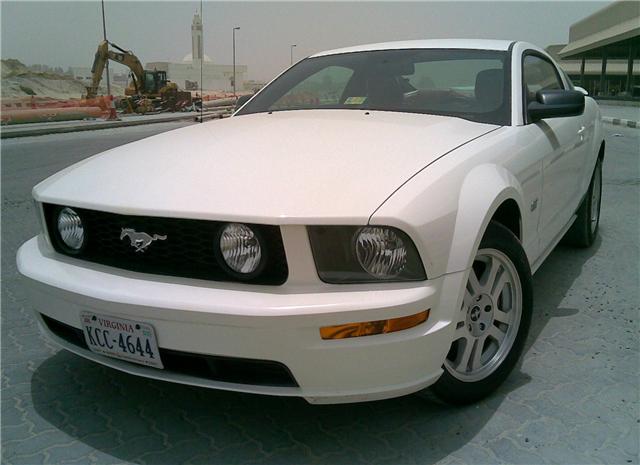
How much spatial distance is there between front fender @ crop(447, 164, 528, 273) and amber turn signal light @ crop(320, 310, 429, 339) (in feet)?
0.79

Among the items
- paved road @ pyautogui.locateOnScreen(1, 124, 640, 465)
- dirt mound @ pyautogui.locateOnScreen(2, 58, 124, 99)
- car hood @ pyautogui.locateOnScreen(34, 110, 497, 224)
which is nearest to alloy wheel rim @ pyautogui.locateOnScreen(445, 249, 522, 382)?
paved road @ pyautogui.locateOnScreen(1, 124, 640, 465)

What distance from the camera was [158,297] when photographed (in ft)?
6.32

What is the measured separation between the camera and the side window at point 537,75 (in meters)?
3.28

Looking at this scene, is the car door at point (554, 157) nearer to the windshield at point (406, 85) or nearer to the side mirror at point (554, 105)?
the side mirror at point (554, 105)

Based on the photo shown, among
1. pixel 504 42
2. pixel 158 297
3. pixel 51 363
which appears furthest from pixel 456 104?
pixel 51 363

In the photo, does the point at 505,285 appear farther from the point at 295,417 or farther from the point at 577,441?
the point at 295,417

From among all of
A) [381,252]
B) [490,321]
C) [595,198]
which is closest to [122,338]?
[381,252]

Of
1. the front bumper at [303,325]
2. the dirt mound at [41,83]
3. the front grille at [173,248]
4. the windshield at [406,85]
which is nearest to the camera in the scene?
the front bumper at [303,325]

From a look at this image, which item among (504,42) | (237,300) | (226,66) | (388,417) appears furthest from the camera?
(226,66)

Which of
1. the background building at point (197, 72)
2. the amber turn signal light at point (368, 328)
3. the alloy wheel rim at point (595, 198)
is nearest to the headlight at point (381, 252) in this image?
the amber turn signal light at point (368, 328)

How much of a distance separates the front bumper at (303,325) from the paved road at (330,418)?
11.1 inches

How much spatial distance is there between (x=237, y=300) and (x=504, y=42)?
2530mm

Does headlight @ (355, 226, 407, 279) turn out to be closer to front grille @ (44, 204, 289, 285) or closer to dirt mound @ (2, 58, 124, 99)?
front grille @ (44, 204, 289, 285)

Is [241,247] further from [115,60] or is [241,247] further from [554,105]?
[115,60]
